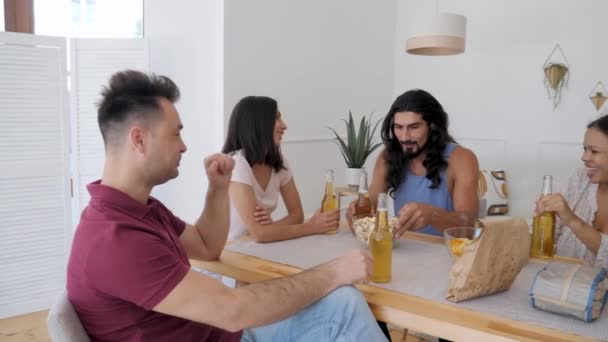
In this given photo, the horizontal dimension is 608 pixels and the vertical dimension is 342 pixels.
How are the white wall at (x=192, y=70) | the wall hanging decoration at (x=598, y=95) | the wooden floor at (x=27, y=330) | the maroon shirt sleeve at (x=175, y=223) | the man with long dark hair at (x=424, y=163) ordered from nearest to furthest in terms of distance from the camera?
1. the maroon shirt sleeve at (x=175, y=223)
2. the man with long dark hair at (x=424, y=163)
3. the wooden floor at (x=27, y=330)
4. the white wall at (x=192, y=70)
5. the wall hanging decoration at (x=598, y=95)

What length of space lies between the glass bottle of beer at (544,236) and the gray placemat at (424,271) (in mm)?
97

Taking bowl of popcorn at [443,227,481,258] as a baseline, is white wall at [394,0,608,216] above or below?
above

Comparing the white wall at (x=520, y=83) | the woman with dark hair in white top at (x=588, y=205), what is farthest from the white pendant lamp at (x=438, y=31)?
the woman with dark hair in white top at (x=588, y=205)

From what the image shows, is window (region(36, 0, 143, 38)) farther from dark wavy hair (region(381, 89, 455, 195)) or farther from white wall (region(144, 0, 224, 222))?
dark wavy hair (region(381, 89, 455, 195))

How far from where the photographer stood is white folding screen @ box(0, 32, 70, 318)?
109 inches

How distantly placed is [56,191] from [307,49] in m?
2.07

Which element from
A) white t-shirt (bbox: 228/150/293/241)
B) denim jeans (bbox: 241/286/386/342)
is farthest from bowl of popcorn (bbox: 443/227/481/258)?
white t-shirt (bbox: 228/150/293/241)

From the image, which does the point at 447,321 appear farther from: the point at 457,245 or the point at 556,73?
the point at 556,73

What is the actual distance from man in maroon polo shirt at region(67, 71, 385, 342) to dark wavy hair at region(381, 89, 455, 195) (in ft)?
3.21

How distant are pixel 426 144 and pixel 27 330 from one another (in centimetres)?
235

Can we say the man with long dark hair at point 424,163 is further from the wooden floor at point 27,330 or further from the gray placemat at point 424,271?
the wooden floor at point 27,330

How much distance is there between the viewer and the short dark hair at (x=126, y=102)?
117 cm

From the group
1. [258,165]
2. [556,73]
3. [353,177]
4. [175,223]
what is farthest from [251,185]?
[556,73]

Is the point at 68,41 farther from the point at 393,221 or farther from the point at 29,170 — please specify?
the point at 393,221
